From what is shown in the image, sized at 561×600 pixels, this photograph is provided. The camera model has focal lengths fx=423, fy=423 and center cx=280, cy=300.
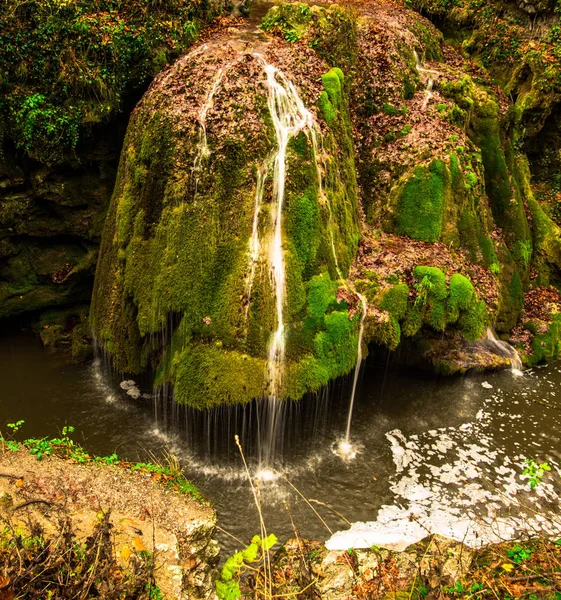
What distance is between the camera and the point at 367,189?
10.4 meters

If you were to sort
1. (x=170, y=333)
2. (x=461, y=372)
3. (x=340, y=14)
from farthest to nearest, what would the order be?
(x=340, y=14) → (x=461, y=372) → (x=170, y=333)

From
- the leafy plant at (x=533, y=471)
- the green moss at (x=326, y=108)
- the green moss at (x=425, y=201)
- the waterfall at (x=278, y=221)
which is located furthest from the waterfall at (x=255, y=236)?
the leafy plant at (x=533, y=471)

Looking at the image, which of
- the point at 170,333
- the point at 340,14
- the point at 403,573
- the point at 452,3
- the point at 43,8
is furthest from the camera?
the point at 452,3

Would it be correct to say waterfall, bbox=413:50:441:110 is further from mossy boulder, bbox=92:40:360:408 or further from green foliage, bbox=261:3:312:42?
mossy boulder, bbox=92:40:360:408

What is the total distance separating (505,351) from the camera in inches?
399

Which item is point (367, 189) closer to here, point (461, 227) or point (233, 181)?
point (461, 227)

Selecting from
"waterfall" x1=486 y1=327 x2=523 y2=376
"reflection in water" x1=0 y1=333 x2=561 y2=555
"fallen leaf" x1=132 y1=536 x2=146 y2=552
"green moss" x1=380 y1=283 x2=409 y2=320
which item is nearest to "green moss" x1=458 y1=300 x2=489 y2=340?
"waterfall" x1=486 y1=327 x2=523 y2=376

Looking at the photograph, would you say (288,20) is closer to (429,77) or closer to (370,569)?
(429,77)

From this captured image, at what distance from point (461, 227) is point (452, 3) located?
8987mm

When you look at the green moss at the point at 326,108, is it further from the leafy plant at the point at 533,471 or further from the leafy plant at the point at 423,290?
the leafy plant at the point at 533,471

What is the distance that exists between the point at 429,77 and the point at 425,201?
4.10 meters

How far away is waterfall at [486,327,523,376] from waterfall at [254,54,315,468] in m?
5.59

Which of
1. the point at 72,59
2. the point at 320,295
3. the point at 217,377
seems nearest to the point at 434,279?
the point at 320,295

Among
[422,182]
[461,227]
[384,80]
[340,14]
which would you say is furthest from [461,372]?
[340,14]
